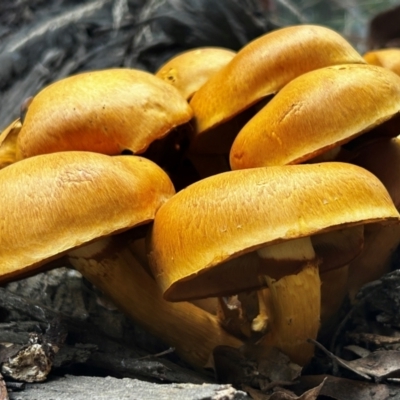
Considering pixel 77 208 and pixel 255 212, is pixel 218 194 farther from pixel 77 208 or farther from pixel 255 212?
pixel 77 208

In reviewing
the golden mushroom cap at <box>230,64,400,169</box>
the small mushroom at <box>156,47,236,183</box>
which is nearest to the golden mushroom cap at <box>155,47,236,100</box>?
the small mushroom at <box>156,47,236,183</box>

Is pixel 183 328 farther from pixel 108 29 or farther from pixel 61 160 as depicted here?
pixel 108 29

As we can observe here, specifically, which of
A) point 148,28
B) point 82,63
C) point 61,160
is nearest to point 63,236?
point 61,160

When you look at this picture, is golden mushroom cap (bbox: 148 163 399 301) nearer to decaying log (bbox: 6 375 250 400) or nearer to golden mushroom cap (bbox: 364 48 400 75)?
decaying log (bbox: 6 375 250 400)

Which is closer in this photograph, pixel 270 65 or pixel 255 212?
pixel 255 212

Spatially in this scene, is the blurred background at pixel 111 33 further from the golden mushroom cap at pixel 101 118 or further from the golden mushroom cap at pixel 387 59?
the golden mushroom cap at pixel 101 118

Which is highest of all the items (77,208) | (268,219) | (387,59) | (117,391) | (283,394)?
(77,208)

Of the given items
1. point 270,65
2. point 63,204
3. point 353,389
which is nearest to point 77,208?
point 63,204
